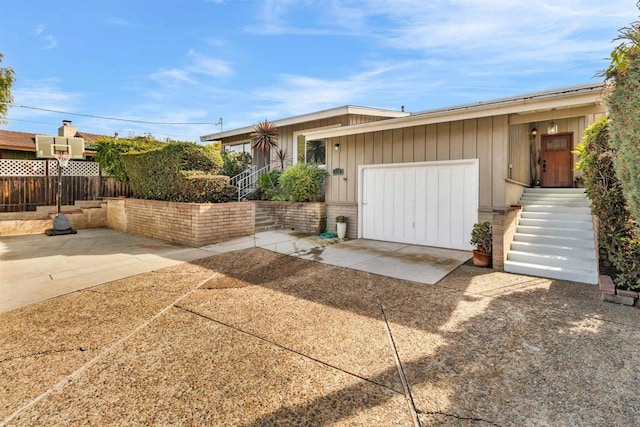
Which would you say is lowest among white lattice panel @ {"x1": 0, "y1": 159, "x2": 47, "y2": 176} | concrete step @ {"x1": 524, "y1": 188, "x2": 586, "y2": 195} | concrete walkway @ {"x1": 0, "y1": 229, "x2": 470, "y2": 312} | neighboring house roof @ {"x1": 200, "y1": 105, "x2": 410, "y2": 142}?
concrete walkway @ {"x1": 0, "y1": 229, "x2": 470, "y2": 312}

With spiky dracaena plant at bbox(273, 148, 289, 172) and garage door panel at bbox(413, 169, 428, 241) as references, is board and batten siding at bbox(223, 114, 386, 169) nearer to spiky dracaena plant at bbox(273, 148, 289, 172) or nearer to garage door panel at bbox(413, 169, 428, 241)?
spiky dracaena plant at bbox(273, 148, 289, 172)

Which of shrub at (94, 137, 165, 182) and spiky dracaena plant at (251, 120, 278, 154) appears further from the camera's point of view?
spiky dracaena plant at (251, 120, 278, 154)

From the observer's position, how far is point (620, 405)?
7.24ft

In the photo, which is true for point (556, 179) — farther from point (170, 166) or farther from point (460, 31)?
point (170, 166)

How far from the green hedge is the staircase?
7338 mm

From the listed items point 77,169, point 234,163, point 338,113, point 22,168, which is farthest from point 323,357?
point 22,168

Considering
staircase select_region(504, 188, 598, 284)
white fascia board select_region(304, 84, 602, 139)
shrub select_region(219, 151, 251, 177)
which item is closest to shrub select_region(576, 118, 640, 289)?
staircase select_region(504, 188, 598, 284)

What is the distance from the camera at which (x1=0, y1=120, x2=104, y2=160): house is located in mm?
15242

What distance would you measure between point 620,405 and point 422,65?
40.1 feet

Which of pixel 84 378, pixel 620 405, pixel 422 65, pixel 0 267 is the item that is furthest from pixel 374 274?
pixel 422 65

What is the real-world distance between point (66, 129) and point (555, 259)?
25.0 metres

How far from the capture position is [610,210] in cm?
474

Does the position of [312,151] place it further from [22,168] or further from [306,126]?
[22,168]

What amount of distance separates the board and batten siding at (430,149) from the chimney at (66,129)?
18.7 meters
